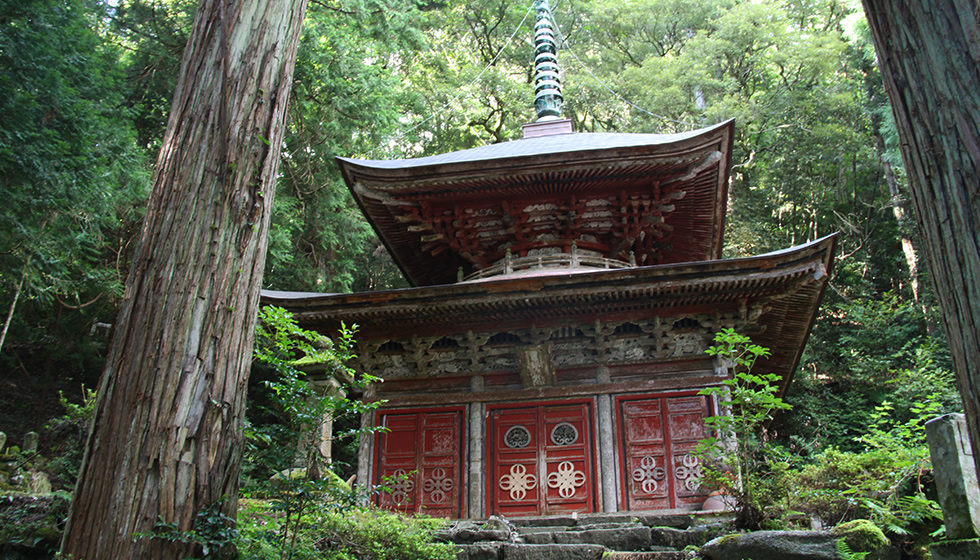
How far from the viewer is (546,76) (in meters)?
13.5

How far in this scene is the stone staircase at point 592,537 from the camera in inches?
203

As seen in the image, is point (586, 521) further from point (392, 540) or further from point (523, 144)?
point (523, 144)

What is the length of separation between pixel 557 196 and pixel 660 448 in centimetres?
359

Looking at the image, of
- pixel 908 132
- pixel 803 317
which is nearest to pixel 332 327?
pixel 803 317

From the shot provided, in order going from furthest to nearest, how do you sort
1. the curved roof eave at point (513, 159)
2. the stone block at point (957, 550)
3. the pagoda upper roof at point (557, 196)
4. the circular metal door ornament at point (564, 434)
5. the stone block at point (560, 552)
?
the pagoda upper roof at point (557, 196) < the curved roof eave at point (513, 159) < the circular metal door ornament at point (564, 434) < the stone block at point (560, 552) < the stone block at point (957, 550)

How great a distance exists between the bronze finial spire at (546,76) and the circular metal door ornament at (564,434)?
6669mm

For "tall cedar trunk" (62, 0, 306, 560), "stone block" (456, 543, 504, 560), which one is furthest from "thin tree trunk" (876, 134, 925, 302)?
"tall cedar trunk" (62, 0, 306, 560)

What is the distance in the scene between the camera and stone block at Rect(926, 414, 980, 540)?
4.08m

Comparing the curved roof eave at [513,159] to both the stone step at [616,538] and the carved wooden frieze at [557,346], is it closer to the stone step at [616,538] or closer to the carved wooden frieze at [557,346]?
the carved wooden frieze at [557,346]

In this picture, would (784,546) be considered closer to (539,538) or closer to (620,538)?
(620,538)

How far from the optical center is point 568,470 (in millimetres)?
7641

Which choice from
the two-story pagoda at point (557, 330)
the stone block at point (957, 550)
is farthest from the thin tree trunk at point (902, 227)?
the stone block at point (957, 550)

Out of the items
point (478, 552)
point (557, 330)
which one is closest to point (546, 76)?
point (557, 330)

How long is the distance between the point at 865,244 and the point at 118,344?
66.7 ft
